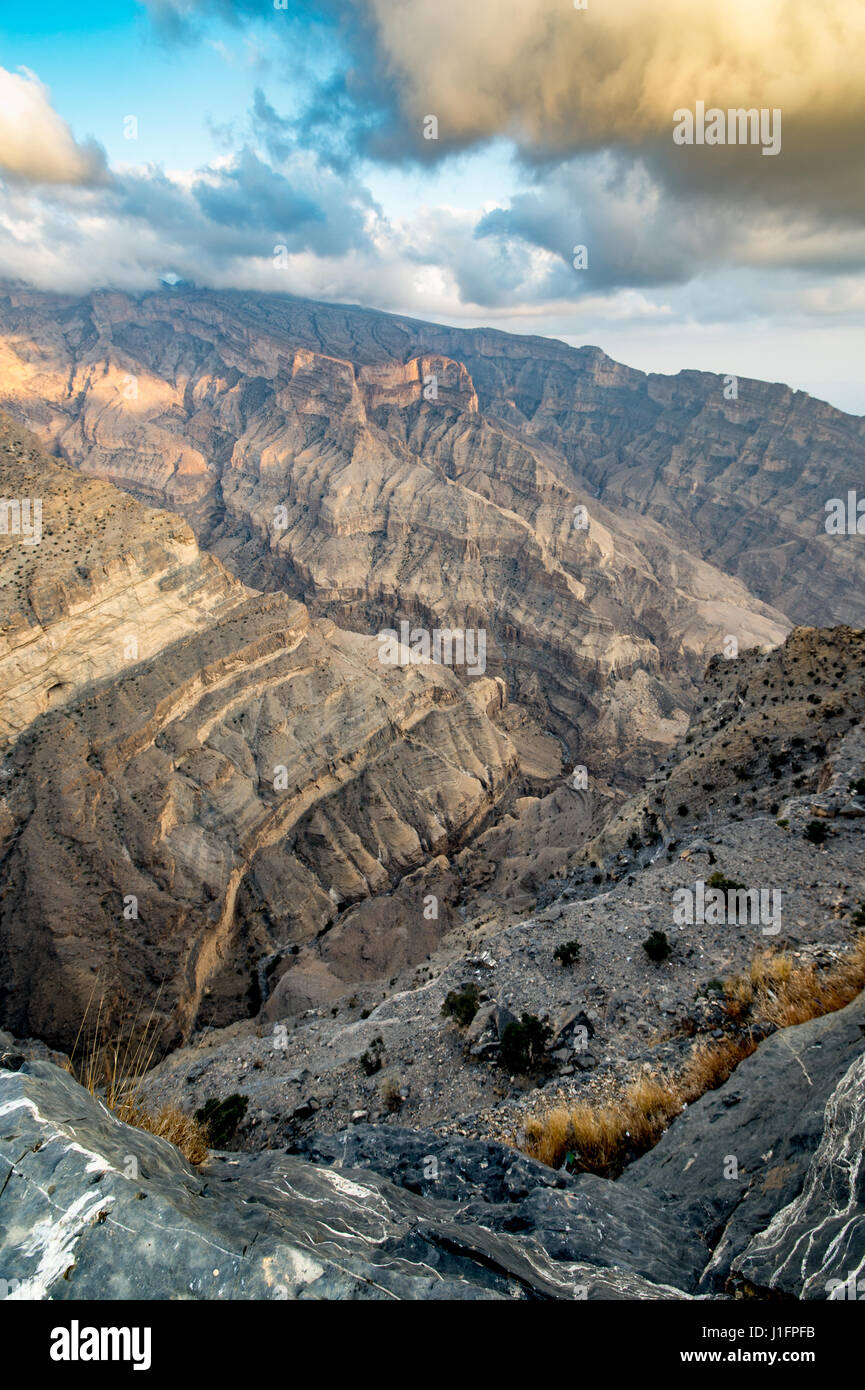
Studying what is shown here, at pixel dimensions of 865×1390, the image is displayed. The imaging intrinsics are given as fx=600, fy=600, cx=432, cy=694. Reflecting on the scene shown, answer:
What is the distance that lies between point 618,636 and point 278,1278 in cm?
8234

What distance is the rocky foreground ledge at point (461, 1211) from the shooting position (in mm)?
3760

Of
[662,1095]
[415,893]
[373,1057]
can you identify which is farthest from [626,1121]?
[415,893]

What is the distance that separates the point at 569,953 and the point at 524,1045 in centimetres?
392

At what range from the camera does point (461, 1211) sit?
20.5ft

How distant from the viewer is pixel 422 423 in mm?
140250

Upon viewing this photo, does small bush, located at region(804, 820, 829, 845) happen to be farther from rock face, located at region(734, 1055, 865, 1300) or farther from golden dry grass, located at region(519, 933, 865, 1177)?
rock face, located at region(734, 1055, 865, 1300)

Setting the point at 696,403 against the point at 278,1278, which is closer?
the point at 278,1278

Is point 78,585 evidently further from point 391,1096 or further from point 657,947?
point 657,947

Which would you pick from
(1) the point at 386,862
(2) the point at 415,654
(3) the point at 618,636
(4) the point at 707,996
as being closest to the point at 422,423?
(3) the point at 618,636

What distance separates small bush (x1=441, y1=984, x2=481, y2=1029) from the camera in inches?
622

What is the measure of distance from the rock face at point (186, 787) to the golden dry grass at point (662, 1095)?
70.5 feet

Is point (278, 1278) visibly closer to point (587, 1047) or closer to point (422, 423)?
point (587, 1047)

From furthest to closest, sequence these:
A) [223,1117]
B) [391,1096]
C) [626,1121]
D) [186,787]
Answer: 1. [186,787]
2. [223,1117]
3. [391,1096]
4. [626,1121]

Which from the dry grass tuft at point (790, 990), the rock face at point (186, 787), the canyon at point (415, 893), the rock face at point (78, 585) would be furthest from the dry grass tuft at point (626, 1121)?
the rock face at point (78, 585)
